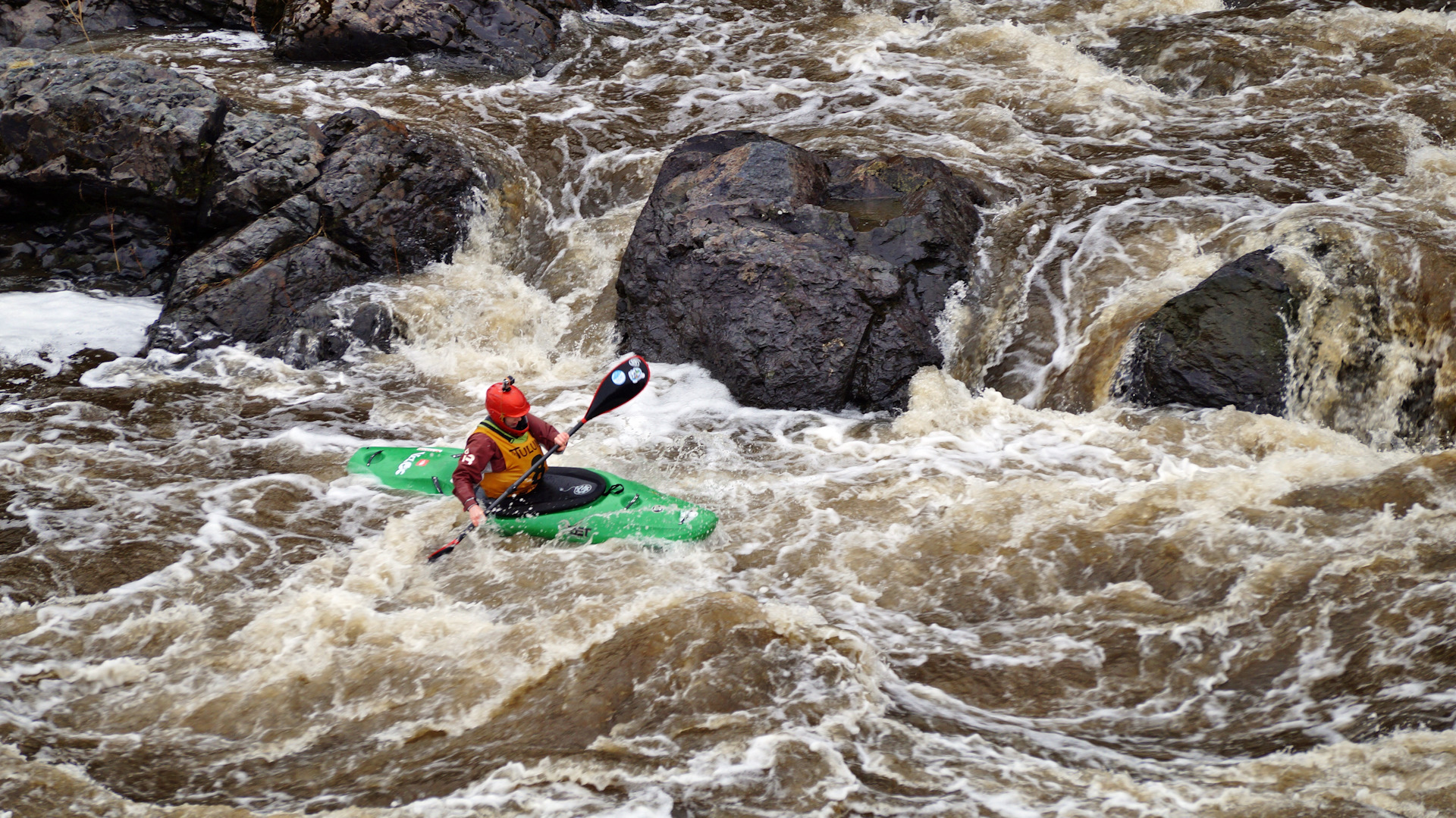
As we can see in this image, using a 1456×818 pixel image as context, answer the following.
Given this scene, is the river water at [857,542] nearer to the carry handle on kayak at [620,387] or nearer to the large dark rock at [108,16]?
the carry handle on kayak at [620,387]

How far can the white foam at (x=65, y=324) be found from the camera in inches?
260

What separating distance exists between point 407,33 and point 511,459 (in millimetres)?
7011

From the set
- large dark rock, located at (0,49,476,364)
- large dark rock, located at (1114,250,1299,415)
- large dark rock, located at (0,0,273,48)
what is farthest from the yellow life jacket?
large dark rock, located at (0,0,273,48)

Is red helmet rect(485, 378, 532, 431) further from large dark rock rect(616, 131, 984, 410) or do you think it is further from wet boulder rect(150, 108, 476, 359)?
wet boulder rect(150, 108, 476, 359)

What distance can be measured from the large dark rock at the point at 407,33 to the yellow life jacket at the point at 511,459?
6373mm

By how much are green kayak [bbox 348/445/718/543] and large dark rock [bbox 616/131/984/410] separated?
1.42 meters

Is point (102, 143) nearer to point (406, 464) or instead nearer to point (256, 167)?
point (256, 167)

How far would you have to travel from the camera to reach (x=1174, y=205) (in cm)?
680

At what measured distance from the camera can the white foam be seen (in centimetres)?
661

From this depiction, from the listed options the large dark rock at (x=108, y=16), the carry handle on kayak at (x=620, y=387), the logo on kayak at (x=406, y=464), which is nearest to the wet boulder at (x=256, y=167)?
the logo on kayak at (x=406, y=464)

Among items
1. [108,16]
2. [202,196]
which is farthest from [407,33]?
[108,16]

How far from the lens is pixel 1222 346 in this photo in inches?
215

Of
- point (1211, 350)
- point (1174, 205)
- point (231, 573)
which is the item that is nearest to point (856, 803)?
point (231, 573)

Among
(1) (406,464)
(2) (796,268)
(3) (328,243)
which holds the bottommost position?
(1) (406,464)
